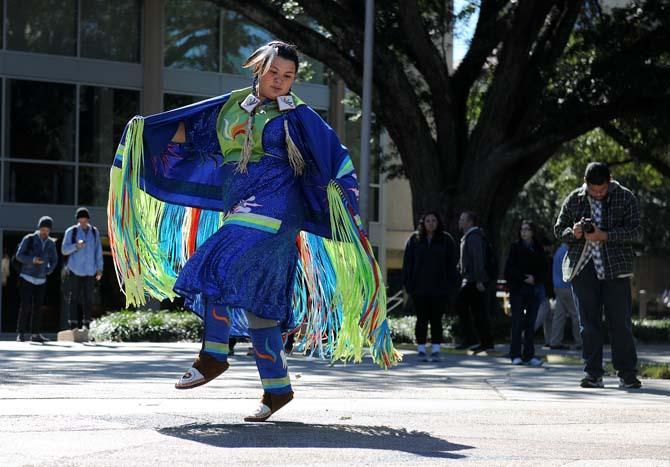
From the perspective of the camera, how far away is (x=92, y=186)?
1126 inches

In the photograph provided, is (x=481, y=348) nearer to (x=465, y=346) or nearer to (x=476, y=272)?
(x=465, y=346)

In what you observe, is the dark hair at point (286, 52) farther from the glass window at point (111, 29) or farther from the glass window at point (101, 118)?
the glass window at point (111, 29)

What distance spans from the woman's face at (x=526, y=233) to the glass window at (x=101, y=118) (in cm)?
1587

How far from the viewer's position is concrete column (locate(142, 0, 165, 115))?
2911 centimetres

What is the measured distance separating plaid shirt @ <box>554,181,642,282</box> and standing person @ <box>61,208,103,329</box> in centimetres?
899

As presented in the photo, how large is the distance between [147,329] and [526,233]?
669cm

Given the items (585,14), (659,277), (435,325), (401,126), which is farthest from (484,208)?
(659,277)

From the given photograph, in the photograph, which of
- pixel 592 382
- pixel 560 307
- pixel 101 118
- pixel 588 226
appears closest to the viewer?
pixel 588 226

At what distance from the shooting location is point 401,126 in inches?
784

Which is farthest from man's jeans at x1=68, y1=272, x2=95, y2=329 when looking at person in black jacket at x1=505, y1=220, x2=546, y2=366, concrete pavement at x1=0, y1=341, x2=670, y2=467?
concrete pavement at x1=0, y1=341, x2=670, y2=467

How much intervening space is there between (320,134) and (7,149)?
2255 cm

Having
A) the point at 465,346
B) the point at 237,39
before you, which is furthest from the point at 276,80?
the point at 237,39

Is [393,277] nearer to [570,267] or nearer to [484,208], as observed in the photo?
[484,208]

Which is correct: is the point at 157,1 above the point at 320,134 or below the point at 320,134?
above
